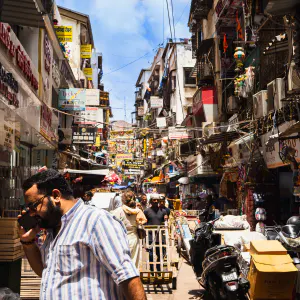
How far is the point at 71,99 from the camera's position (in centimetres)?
2170

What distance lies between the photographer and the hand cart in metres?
8.78

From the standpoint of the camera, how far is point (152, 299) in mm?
7941

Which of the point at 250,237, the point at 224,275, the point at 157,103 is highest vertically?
the point at 157,103

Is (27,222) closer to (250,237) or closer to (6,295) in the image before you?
(6,295)

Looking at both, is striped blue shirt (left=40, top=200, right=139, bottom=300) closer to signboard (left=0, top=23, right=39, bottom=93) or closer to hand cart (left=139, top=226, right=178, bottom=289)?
hand cart (left=139, top=226, right=178, bottom=289)

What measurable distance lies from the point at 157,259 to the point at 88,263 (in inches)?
289

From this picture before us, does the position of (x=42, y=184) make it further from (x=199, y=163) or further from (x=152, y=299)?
(x=199, y=163)

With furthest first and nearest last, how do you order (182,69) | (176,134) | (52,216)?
1. (182,69)
2. (176,134)
3. (52,216)

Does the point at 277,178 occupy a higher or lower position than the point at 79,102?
lower

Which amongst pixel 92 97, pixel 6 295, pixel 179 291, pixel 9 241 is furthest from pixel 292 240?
pixel 92 97

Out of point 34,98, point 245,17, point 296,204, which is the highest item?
point 245,17

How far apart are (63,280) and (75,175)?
12.5 m

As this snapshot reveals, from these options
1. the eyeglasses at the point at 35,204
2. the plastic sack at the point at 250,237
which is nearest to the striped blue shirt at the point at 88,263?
the eyeglasses at the point at 35,204

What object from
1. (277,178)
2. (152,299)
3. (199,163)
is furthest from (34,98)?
(199,163)
